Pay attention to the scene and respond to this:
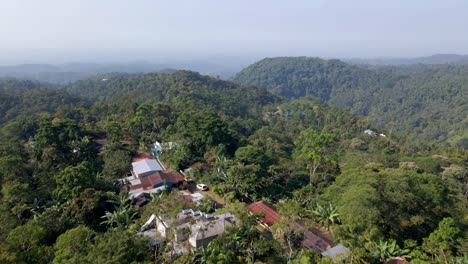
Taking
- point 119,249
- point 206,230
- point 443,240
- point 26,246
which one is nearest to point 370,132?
point 443,240

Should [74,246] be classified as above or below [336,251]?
above

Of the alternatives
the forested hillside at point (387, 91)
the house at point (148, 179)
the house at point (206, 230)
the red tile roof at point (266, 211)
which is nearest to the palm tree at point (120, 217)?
the house at point (148, 179)

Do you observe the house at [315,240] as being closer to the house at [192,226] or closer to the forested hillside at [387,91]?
the house at [192,226]

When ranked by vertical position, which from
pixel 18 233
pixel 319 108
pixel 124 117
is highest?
pixel 18 233

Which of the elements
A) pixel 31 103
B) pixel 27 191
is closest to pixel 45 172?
pixel 27 191

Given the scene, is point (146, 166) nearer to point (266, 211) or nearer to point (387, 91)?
point (266, 211)

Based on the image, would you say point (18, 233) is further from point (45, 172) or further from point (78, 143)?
point (78, 143)

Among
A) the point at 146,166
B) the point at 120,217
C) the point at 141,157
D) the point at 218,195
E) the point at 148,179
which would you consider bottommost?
the point at 141,157
